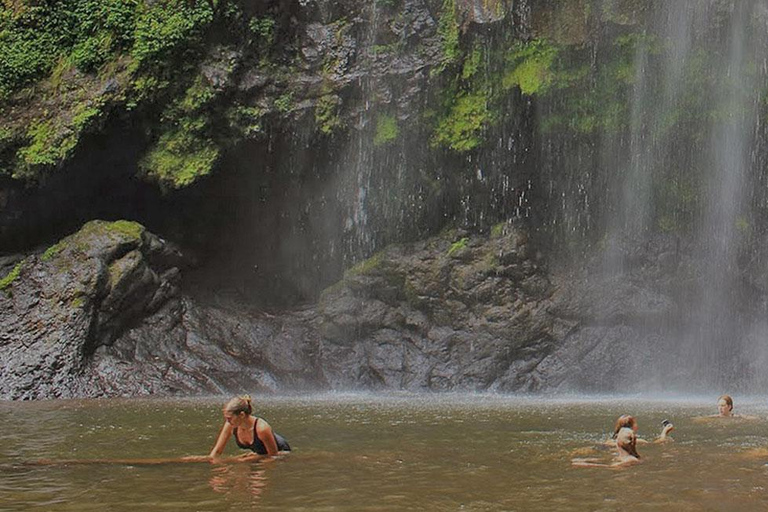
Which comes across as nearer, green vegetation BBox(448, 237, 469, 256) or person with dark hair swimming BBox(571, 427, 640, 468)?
person with dark hair swimming BBox(571, 427, 640, 468)

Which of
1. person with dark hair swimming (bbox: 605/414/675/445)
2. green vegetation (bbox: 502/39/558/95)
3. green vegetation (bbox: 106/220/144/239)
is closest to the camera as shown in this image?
person with dark hair swimming (bbox: 605/414/675/445)

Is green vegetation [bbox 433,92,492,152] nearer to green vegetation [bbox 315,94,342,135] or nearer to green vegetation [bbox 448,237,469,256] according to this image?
green vegetation [bbox 448,237,469,256]

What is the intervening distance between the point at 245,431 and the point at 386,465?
57.7 inches

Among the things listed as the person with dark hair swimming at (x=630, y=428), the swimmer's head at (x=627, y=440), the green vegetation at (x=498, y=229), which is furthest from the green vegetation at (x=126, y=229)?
the swimmer's head at (x=627, y=440)

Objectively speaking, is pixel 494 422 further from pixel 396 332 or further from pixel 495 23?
pixel 495 23

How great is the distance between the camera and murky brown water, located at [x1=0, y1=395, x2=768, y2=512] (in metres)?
5.67

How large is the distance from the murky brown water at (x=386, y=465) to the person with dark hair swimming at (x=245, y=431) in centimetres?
30

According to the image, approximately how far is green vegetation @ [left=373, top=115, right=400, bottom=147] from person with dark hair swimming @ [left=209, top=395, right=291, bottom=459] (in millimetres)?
12250

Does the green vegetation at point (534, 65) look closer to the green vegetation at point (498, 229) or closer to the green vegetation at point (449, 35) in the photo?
the green vegetation at point (449, 35)

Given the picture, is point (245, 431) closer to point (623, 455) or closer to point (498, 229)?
point (623, 455)

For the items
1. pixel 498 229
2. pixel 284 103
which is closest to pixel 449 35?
pixel 284 103

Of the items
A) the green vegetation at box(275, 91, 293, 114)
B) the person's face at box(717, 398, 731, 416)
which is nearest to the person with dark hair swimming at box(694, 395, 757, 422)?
the person's face at box(717, 398, 731, 416)

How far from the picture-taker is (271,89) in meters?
18.9

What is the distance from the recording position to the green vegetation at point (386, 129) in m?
19.1
